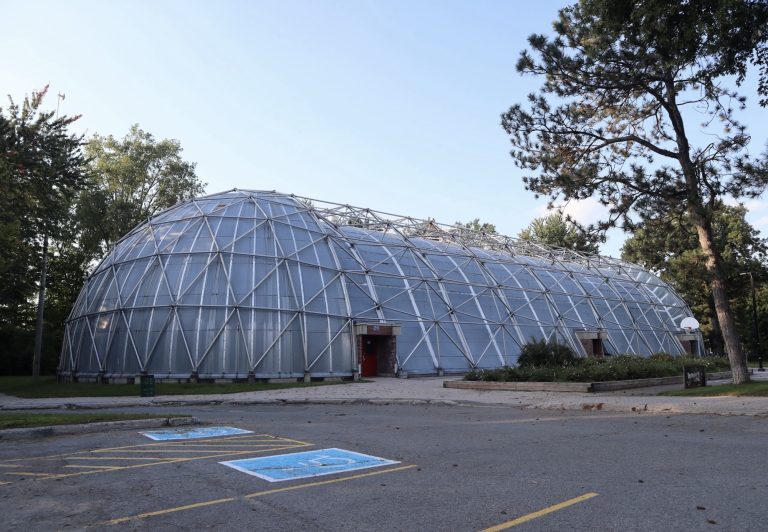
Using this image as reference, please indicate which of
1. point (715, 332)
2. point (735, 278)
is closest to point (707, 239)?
point (735, 278)

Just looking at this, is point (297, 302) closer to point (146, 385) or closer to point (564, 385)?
point (146, 385)

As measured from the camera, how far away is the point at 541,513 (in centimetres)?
547

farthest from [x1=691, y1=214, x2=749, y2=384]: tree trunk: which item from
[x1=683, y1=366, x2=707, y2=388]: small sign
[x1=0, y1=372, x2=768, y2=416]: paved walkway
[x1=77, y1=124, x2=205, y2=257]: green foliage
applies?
[x1=77, y1=124, x2=205, y2=257]: green foliage

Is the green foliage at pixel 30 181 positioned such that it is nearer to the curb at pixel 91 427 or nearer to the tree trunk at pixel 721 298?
the curb at pixel 91 427

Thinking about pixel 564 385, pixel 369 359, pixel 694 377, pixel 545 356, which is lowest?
pixel 564 385

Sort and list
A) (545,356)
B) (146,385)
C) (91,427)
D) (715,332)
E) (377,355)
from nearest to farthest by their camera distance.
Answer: (91,427) → (146,385) → (545,356) → (377,355) → (715,332)

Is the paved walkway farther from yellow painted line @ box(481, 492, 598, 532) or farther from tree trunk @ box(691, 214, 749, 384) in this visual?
yellow painted line @ box(481, 492, 598, 532)

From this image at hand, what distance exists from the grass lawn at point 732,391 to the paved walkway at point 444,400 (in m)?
0.93

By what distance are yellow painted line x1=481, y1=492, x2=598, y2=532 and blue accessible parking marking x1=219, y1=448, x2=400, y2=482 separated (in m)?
3.01

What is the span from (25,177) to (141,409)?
519 inches

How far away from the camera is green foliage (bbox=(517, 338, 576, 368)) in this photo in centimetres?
2517

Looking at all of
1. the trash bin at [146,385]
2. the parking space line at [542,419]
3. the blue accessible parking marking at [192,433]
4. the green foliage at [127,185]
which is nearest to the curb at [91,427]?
the blue accessible parking marking at [192,433]

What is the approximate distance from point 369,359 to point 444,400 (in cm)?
1205

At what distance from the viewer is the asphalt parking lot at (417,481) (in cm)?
539
